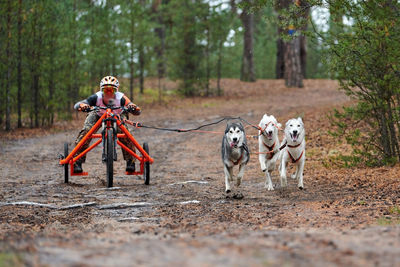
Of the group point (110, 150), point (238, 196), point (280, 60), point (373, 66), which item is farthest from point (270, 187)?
point (280, 60)

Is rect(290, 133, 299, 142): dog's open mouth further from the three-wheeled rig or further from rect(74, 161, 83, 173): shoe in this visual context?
rect(74, 161, 83, 173): shoe

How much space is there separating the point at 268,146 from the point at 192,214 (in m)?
3.20

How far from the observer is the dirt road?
13.9 feet

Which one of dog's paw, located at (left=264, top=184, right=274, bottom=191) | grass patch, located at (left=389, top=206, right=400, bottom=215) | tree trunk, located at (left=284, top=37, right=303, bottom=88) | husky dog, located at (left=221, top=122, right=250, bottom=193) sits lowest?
dog's paw, located at (left=264, top=184, right=274, bottom=191)

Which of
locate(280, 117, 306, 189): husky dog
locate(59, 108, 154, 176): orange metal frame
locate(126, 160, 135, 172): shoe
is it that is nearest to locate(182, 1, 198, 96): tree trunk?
locate(126, 160, 135, 172): shoe

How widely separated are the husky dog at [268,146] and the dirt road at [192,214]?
417 millimetres

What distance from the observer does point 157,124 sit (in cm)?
2341

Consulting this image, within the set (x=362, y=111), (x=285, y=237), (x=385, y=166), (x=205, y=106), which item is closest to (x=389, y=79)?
(x=362, y=111)

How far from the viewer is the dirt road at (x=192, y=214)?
13.9ft

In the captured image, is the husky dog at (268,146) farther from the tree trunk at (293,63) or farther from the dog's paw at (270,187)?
the tree trunk at (293,63)

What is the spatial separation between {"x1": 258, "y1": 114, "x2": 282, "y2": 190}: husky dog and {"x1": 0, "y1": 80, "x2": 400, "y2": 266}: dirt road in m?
0.42

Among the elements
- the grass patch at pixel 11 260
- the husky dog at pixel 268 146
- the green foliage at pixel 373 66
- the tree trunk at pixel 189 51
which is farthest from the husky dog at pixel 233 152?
the tree trunk at pixel 189 51

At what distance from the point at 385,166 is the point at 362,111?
127cm

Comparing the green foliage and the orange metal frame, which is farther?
the green foliage
